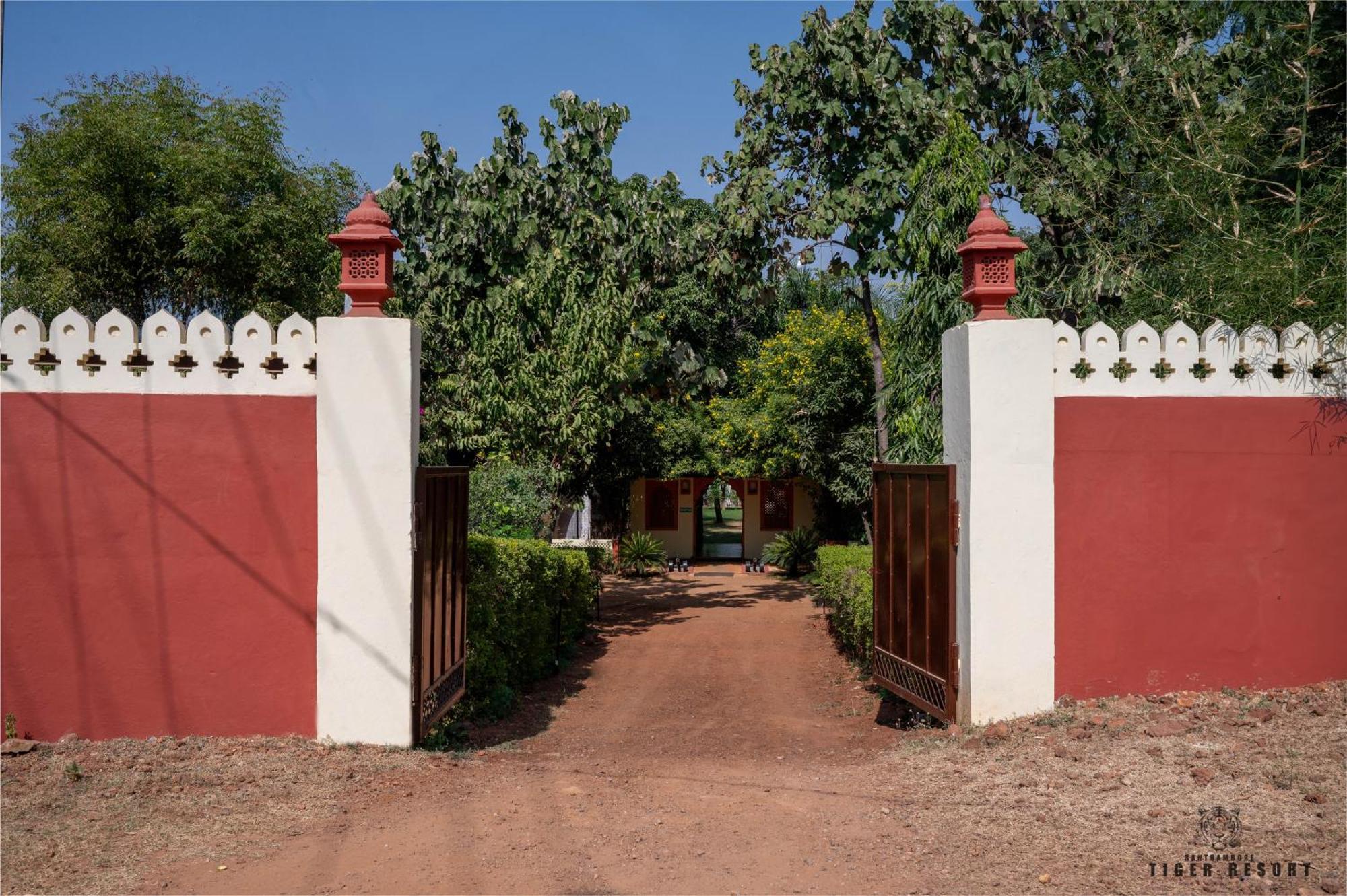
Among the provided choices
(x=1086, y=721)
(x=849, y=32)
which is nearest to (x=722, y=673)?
(x=1086, y=721)

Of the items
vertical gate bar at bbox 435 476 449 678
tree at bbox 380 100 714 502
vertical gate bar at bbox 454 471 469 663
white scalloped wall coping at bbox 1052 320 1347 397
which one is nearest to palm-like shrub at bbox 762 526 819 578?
tree at bbox 380 100 714 502

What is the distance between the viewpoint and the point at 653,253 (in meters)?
15.0

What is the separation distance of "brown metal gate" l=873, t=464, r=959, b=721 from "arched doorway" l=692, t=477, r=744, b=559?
17.9m

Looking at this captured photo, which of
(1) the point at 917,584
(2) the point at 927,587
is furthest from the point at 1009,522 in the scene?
(1) the point at 917,584

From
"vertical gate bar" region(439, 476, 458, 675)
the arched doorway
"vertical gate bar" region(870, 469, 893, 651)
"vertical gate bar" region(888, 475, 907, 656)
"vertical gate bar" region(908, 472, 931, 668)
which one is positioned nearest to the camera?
"vertical gate bar" region(439, 476, 458, 675)

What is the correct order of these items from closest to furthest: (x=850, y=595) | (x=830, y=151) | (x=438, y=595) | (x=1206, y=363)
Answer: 1. (x=1206, y=363)
2. (x=438, y=595)
3. (x=850, y=595)
4. (x=830, y=151)

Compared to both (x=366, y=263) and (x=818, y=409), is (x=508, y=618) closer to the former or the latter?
(x=366, y=263)

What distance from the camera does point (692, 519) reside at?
27.2 meters

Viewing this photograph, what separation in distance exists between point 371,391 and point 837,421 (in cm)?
1628

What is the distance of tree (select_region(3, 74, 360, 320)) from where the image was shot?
18.6 metres

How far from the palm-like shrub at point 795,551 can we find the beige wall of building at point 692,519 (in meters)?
2.20

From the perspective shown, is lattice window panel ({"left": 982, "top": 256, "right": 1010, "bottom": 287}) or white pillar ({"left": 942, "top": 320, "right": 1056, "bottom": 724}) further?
lattice window panel ({"left": 982, "top": 256, "right": 1010, "bottom": 287})

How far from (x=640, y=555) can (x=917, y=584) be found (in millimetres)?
16897

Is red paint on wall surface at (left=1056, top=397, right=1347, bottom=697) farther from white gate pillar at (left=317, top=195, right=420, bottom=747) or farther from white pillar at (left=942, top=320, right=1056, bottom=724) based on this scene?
white gate pillar at (left=317, top=195, right=420, bottom=747)
